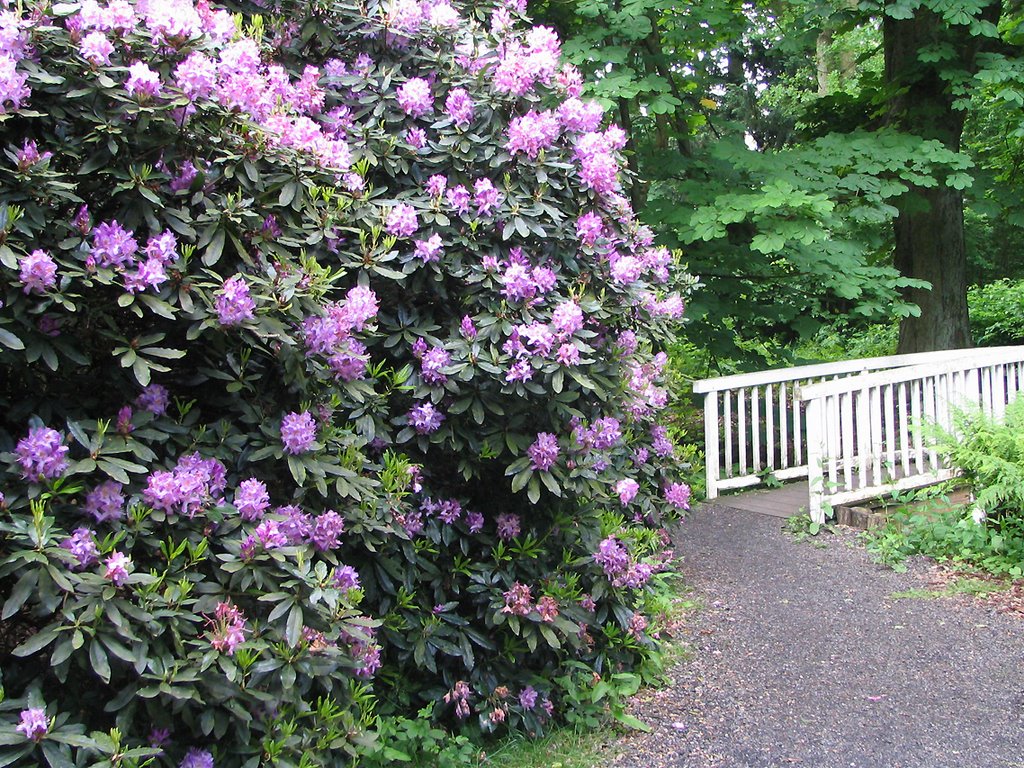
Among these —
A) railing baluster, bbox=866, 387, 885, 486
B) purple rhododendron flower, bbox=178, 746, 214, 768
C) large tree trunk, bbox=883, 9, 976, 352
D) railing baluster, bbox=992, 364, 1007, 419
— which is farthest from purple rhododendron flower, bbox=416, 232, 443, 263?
large tree trunk, bbox=883, 9, 976, 352

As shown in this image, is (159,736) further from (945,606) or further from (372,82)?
(945,606)

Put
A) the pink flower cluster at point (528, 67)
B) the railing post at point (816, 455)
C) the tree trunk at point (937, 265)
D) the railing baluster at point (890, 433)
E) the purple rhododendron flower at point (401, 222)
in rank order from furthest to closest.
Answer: the tree trunk at point (937, 265) → the railing baluster at point (890, 433) → the railing post at point (816, 455) → the pink flower cluster at point (528, 67) → the purple rhododendron flower at point (401, 222)

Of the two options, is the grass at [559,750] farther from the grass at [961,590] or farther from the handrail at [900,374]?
the handrail at [900,374]

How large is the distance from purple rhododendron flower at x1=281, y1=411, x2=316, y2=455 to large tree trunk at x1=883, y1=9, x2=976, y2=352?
6813mm

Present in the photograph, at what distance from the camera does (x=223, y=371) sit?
7.50ft

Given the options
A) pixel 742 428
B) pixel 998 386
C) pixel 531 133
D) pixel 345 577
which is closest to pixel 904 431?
pixel 742 428

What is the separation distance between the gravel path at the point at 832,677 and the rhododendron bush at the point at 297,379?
45cm

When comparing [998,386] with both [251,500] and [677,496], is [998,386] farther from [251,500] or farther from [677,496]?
[251,500]

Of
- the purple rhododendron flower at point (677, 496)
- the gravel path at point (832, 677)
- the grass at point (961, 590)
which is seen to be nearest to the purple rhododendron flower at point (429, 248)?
the gravel path at point (832, 677)

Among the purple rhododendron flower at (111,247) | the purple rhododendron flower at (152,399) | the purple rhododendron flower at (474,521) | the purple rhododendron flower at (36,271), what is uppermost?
the purple rhododendron flower at (111,247)

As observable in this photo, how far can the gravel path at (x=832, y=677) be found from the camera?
3.16 metres

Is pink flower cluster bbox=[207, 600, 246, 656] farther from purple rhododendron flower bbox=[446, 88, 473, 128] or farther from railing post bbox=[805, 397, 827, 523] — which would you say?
railing post bbox=[805, 397, 827, 523]

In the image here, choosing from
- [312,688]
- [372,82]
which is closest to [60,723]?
[312,688]

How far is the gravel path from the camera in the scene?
3156 mm
